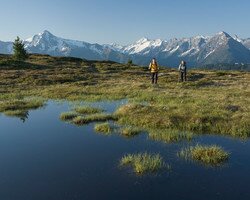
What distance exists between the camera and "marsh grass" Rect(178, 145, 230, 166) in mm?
16125

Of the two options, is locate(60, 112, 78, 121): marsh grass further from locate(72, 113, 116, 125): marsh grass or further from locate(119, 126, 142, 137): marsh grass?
locate(119, 126, 142, 137): marsh grass

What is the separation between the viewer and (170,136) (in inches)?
798

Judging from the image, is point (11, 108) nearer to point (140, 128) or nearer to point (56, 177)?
point (140, 128)

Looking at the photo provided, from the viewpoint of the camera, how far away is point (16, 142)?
2011 cm

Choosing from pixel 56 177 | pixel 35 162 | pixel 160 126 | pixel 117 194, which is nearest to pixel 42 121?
pixel 160 126

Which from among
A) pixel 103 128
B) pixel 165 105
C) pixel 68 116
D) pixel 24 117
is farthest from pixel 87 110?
pixel 103 128

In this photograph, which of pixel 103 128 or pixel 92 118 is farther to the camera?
pixel 92 118

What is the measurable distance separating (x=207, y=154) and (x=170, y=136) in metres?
3.86

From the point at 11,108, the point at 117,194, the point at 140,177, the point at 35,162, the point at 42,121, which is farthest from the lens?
the point at 11,108

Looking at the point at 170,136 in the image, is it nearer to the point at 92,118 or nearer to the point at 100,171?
the point at 100,171

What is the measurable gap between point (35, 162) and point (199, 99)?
2000 centimetres

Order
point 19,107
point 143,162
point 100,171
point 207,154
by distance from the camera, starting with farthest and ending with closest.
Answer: point 19,107 → point 207,154 → point 143,162 → point 100,171

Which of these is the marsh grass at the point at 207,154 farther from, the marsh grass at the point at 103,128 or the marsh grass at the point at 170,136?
the marsh grass at the point at 103,128

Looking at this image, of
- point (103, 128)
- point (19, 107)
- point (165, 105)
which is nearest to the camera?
point (103, 128)
